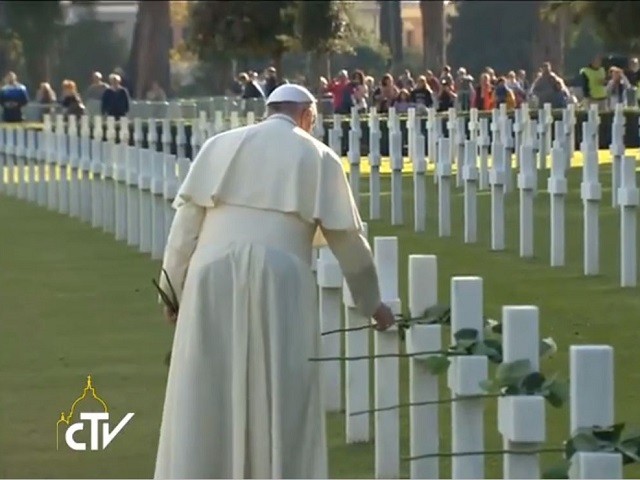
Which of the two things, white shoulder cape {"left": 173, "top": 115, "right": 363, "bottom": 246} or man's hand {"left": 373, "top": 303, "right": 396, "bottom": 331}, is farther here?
man's hand {"left": 373, "top": 303, "right": 396, "bottom": 331}

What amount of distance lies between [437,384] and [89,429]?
9.04 feet

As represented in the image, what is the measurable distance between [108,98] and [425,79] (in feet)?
21.6

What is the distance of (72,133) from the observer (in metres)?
27.8

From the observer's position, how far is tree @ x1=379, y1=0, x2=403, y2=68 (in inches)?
2768

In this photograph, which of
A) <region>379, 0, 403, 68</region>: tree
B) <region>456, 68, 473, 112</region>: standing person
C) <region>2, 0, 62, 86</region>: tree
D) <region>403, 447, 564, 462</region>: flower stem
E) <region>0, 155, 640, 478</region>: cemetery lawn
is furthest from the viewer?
<region>2, 0, 62, 86</region>: tree

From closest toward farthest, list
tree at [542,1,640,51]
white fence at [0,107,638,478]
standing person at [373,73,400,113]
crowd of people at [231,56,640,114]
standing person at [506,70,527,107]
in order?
white fence at [0,107,638,478], tree at [542,1,640,51], crowd of people at [231,56,640,114], standing person at [373,73,400,113], standing person at [506,70,527,107]

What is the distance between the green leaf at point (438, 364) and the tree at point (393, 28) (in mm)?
60767

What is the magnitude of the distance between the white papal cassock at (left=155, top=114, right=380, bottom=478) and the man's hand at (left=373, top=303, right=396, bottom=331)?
37 cm

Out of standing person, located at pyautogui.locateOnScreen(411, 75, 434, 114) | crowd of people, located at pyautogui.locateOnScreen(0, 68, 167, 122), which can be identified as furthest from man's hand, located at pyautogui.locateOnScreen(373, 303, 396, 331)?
standing person, located at pyautogui.locateOnScreen(411, 75, 434, 114)

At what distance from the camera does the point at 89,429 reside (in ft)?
36.7

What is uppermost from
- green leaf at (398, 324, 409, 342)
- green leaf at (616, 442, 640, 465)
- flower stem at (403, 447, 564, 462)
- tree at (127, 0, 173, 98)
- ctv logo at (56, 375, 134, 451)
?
tree at (127, 0, 173, 98)

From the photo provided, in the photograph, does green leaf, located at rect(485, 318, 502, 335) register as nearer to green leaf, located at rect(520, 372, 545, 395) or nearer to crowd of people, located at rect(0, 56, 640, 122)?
green leaf, located at rect(520, 372, 545, 395)

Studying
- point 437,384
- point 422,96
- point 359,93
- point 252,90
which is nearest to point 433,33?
point 252,90

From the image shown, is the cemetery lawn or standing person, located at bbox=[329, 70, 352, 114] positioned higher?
standing person, located at bbox=[329, 70, 352, 114]
